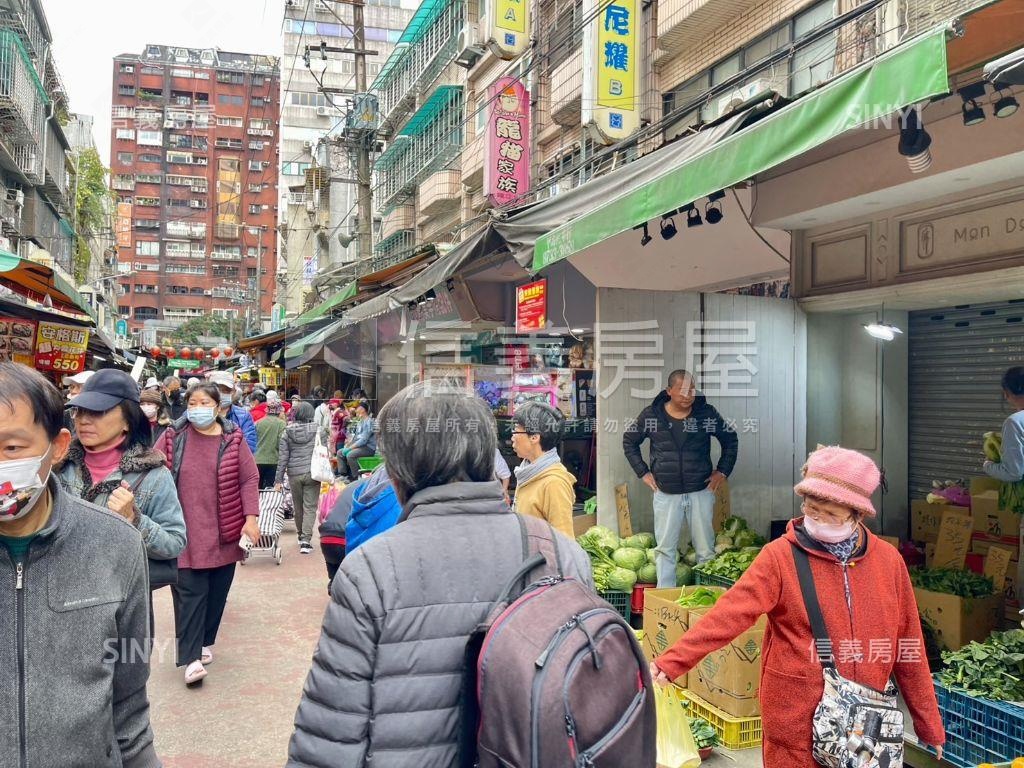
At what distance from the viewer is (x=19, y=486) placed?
5.97 ft

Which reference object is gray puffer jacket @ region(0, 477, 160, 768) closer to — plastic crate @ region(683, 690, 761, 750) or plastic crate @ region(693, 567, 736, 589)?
plastic crate @ region(683, 690, 761, 750)

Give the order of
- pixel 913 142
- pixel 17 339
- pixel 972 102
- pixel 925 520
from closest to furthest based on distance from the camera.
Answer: pixel 972 102 → pixel 913 142 → pixel 925 520 → pixel 17 339

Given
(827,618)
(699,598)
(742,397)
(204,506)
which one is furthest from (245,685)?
(742,397)

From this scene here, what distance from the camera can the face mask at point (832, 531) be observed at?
2842 millimetres

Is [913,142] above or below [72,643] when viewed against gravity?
above

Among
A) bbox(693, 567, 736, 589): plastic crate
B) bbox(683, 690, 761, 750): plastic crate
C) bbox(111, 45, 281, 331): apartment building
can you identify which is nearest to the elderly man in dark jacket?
bbox(683, 690, 761, 750): plastic crate

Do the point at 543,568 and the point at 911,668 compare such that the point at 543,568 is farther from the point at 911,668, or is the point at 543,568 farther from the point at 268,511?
the point at 268,511

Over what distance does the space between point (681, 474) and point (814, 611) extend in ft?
11.7

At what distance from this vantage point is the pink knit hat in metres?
2.81

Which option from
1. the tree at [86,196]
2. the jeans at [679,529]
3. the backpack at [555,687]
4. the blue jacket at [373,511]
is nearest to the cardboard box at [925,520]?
the jeans at [679,529]

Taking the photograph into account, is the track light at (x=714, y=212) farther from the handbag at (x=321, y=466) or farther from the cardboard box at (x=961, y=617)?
the handbag at (x=321, y=466)

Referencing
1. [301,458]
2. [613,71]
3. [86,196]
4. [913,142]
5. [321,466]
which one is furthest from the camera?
[86,196]

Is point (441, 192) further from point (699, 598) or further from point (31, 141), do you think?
point (699, 598)

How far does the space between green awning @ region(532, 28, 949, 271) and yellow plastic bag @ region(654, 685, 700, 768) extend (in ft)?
8.61
